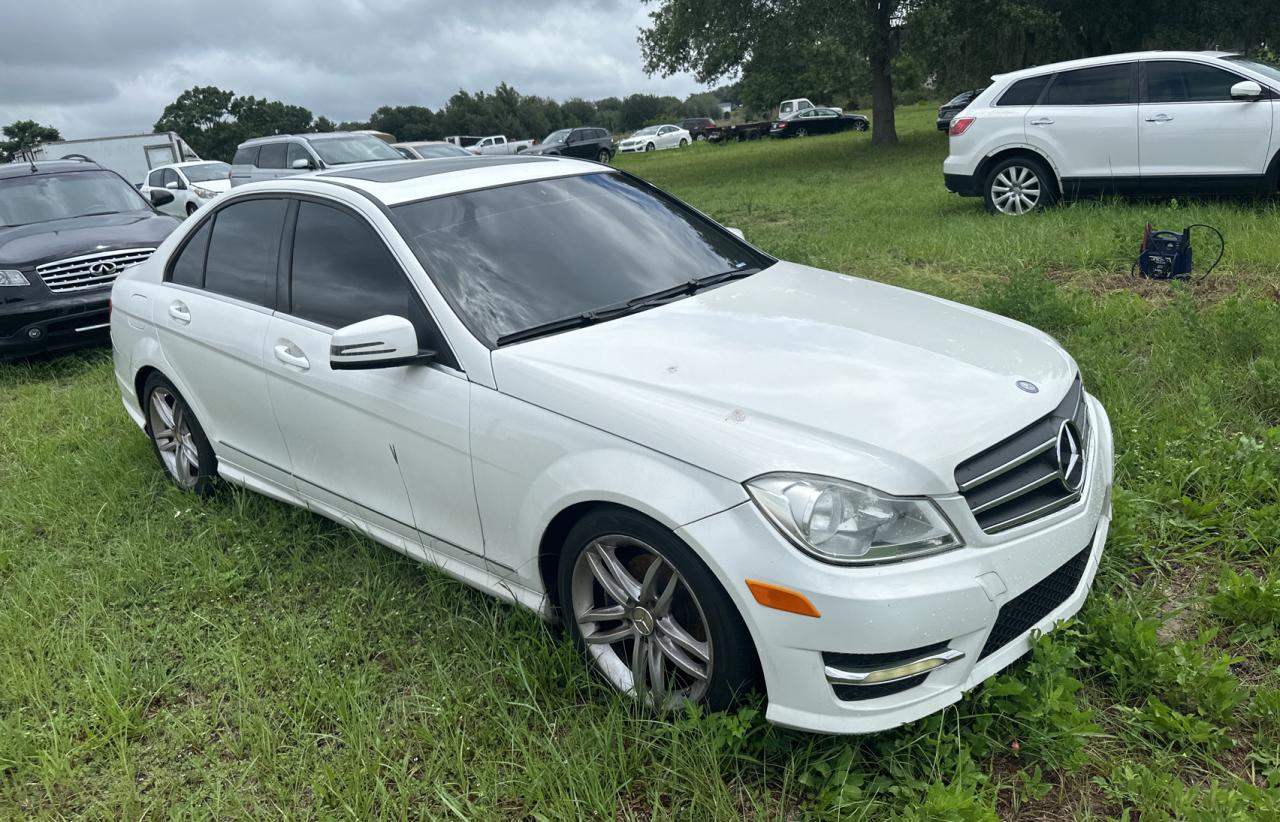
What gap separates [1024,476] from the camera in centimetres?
259

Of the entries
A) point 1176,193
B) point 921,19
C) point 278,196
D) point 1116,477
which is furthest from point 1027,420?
point 921,19

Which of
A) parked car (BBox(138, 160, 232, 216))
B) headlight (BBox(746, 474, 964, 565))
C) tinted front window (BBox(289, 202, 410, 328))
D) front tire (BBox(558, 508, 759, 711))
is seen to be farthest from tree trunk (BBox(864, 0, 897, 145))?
headlight (BBox(746, 474, 964, 565))

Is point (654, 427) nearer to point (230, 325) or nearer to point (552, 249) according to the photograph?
point (552, 249)

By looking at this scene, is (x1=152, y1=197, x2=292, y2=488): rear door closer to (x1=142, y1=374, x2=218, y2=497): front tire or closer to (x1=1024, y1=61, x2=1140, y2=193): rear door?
(x1=142, y1=374, x2=218, y2=497): front tire

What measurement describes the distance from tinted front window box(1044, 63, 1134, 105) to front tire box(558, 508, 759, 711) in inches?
343

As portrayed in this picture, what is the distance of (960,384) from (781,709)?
1067 mm

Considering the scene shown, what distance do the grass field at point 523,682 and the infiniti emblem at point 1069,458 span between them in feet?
1.56

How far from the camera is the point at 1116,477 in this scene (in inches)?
155

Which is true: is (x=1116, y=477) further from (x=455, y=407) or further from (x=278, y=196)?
(x=278, y=196)

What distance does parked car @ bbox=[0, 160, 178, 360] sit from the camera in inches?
290

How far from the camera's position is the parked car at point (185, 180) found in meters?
16.6

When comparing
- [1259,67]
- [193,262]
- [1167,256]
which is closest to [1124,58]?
[1259,67]

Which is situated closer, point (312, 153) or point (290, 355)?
point (290, 355)

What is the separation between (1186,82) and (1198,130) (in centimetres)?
54
